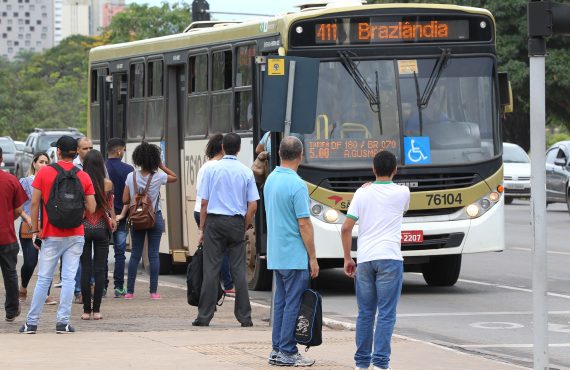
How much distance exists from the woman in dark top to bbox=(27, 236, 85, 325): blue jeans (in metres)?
0.96

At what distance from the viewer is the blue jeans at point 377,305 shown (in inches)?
404

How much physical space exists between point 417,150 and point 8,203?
5196 millimetres

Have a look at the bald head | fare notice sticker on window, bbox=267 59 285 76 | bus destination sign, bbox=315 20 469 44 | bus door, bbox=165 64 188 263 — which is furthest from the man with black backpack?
bus door, bbox=165 64 188 263

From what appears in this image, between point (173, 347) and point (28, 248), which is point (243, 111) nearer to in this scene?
point (28, 248)

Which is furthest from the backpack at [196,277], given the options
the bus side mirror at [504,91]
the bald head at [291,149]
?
the bus side mirror at [504,91]

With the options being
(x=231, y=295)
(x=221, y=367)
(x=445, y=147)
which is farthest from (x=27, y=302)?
(x=221, y=367)

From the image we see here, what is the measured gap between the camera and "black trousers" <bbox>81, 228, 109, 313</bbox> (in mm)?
14203

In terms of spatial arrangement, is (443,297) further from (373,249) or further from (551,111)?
(551,111)

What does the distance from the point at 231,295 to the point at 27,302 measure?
239cm

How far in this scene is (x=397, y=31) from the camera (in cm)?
1731

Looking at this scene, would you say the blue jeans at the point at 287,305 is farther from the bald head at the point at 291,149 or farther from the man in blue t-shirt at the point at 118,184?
the man in blue t-shirt at the point at 118,184

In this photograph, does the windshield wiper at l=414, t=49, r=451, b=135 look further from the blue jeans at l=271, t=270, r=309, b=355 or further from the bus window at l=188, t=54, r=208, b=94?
the blue jeans at l=271, t=270, r=309, b=355

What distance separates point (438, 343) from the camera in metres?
13.1

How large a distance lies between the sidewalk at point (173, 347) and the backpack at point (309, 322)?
1.03 feet
